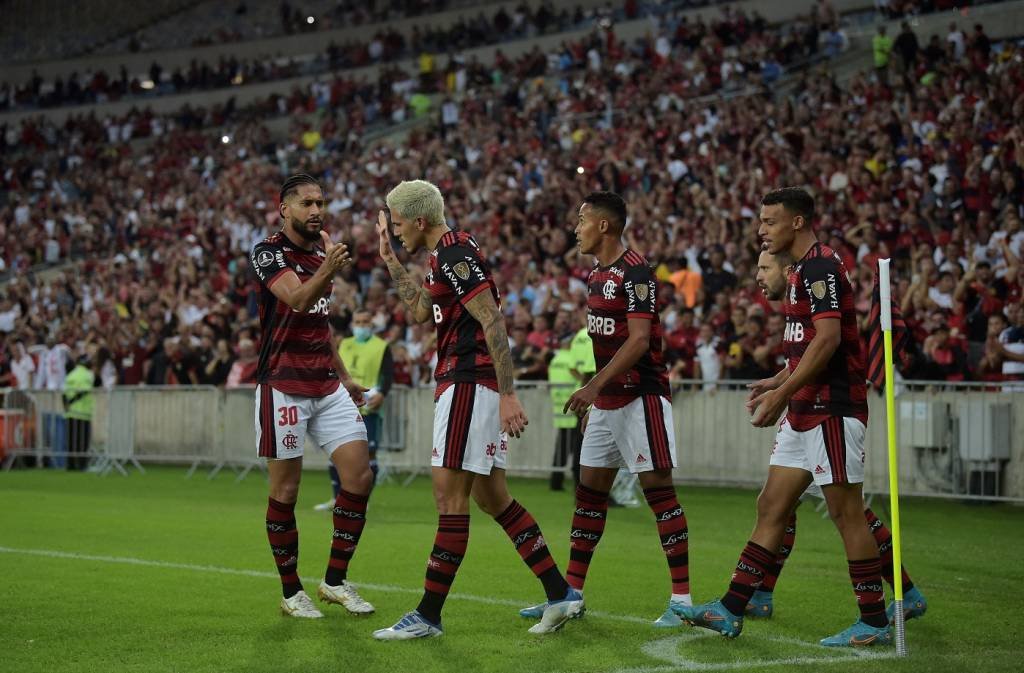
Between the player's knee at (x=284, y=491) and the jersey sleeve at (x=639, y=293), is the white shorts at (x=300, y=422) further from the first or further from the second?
the jersey sleeve at (x=639, y=293)

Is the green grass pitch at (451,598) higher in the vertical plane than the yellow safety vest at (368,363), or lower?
lower

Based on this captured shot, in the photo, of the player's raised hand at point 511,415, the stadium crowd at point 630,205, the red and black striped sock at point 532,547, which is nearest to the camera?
the player's raised hand at point 511,415

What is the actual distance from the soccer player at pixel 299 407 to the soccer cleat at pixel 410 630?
30.9 inches

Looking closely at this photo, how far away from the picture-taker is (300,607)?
7.88 m

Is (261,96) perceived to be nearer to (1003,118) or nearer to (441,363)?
(1003,118)

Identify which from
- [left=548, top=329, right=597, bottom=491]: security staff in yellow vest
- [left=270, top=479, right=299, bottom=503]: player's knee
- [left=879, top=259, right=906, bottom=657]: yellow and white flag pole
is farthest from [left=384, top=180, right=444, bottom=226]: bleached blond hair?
[left=548, top=329, right=597, bottom=491]: security staff in yellow vest

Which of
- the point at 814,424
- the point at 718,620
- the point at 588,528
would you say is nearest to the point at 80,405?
the point at 588,528

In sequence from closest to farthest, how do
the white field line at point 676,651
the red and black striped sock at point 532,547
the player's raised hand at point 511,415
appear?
the white field line at point 676,651 → the player's raised hand at point 511,415 → the red and black striped sock at point 532,547

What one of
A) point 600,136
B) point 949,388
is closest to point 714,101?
point 600,136

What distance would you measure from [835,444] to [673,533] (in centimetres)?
138

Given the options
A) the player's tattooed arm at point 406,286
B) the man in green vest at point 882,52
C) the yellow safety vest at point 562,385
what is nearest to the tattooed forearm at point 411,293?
the player's tattooed arm at point 406,286

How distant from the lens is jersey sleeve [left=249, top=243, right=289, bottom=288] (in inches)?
309

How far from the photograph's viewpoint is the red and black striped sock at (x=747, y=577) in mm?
7078

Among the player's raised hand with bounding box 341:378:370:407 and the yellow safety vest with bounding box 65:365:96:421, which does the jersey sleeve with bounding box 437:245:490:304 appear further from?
the yellow safety vest with bounding box 65:365:96:421
